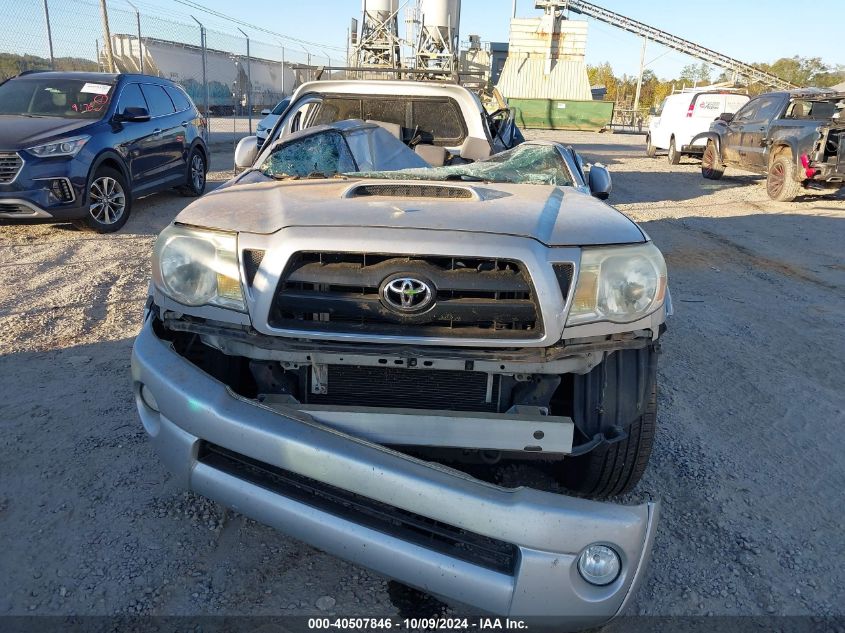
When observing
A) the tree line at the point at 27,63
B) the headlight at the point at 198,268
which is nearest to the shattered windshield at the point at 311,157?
the headlight at the point at 198,268

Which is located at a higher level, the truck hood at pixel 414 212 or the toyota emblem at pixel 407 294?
the truck hood at pixel 414 212

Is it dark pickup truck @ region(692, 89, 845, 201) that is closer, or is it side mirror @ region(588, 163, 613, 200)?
side mirror @ region(588, 163, 613, 200)

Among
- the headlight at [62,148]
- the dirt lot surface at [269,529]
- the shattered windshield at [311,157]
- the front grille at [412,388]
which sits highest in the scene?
the shattered windshield at [311,157]

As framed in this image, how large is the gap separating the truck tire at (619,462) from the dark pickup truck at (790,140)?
10.3 meters

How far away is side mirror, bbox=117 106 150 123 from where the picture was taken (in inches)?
288

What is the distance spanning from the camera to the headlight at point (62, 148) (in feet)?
20.6

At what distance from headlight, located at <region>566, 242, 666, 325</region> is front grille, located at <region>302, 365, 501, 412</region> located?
1.34ft

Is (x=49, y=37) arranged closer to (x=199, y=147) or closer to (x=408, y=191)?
(x=199, y=147)

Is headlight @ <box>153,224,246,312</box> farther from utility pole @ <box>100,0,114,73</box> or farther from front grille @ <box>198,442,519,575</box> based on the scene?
utility pole @ <box>100,0,114,73</box>

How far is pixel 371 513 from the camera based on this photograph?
1.89m

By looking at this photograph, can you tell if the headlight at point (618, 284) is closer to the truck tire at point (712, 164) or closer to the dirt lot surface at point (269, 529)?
the dirt lot surface at point (269, 529)

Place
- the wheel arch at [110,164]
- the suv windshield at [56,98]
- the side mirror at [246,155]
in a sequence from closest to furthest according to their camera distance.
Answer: the side mirror at [246,155]
the wheel arch at [110,164]
the suv windshield at [56,98]

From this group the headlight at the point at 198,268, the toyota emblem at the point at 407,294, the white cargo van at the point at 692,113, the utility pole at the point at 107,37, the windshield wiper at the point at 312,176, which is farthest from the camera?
the white cargo van at the point at 692,113

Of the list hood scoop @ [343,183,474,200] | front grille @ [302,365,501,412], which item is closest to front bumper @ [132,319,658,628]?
front grille @ [302,365,501,412]
